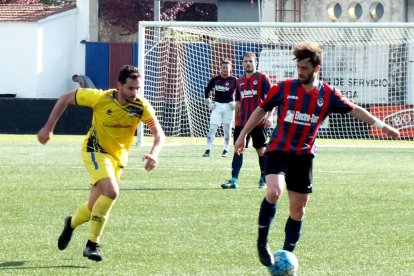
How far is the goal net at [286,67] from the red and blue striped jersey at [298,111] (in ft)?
65.0

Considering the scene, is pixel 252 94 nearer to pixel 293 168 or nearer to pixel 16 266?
pixel 293 168

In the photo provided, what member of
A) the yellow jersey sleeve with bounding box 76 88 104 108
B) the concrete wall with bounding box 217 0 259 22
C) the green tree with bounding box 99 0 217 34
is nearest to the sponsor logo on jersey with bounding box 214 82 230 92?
the yellow jersey sleeve with bounding box 76 88 104 108

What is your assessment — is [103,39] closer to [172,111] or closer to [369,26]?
[172,111]

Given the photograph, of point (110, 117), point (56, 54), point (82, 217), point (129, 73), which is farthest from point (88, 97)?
point (56, 54)

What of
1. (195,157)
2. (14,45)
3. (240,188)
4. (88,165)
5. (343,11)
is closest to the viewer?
(88,165)

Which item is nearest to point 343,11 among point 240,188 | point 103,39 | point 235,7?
point 235,7

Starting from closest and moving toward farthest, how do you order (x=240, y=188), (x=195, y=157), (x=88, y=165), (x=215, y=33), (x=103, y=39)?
(x=88, y=165)
(x=240, y=188)
(x=195, y=157)
(x=215, y=33)
(x=103, y=39)

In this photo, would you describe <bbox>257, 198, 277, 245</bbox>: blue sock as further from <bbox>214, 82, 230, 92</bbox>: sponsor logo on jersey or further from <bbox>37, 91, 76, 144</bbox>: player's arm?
<bbox>214, 82, 230, 92</bbox>: sponsor logo on jersey

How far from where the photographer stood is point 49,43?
41.6 metres

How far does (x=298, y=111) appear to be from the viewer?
920 cm

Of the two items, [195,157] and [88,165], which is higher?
[88,165]

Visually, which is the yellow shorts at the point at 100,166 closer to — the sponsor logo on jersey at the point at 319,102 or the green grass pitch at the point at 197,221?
the green grass pitch at the point at 197,221

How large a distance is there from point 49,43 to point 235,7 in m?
6.95

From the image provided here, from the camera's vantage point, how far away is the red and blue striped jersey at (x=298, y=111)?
9.20 metres
